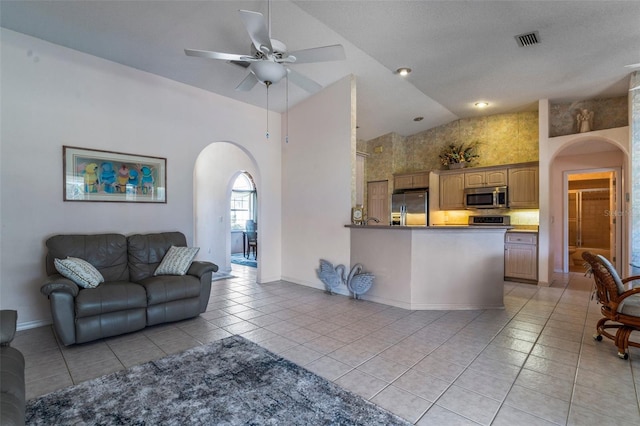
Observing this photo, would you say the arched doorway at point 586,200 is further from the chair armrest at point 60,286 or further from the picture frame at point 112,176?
the chair armrest at point 60,286

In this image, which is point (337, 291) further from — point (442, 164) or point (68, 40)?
point (68, 40)

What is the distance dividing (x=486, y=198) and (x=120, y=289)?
6.37 m

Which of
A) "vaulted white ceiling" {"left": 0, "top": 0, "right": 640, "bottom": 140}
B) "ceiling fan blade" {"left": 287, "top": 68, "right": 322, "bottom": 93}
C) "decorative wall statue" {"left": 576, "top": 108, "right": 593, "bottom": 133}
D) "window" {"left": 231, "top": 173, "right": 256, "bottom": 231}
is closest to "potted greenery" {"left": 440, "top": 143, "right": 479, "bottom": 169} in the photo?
"vaulted white ceiling" {"left": 0, "top": 0, "right": 640, "bottom": 140}

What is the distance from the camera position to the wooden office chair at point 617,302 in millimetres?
2627

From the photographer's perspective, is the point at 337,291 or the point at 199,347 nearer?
the point at 199,347

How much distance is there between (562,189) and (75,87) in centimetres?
878

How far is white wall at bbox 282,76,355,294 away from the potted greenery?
10.5 ft

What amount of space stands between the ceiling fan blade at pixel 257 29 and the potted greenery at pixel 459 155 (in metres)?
5.31

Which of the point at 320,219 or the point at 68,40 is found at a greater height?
the point at 68,40

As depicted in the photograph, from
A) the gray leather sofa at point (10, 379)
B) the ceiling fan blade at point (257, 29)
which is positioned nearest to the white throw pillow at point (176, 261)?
the gray leather sofa at point (10, 379)

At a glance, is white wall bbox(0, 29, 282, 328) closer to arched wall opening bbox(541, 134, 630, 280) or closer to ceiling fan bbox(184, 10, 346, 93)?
ceiling fan bbox(184, 10, 346, 93)

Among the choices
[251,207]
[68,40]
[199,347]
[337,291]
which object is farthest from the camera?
[251,207]

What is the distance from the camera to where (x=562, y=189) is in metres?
6.49

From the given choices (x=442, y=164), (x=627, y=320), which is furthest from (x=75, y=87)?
(x=442, y=164)
